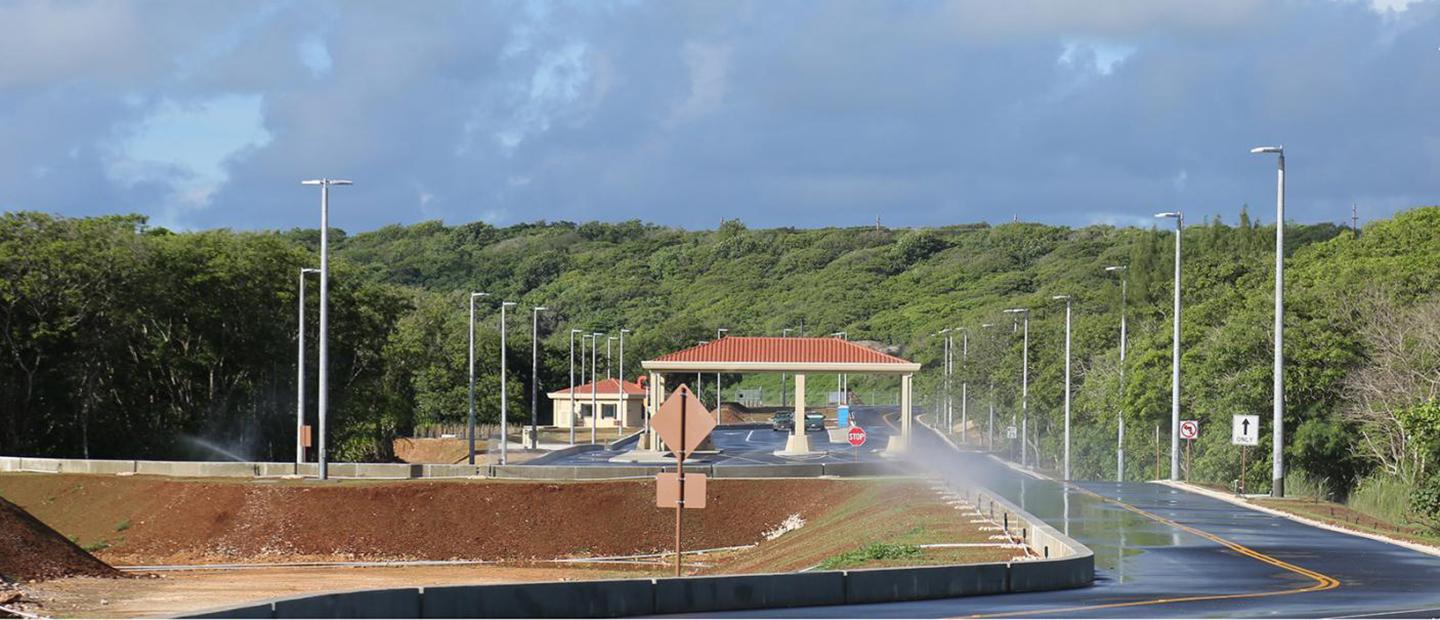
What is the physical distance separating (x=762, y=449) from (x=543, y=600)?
243 feet

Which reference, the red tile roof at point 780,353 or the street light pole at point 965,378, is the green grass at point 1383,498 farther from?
the street light pole at point 965,378

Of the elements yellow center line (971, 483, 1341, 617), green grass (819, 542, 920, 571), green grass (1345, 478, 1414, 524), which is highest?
yellow center line (971, 483, 1341, 617)

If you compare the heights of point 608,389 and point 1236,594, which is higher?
point 1236,594

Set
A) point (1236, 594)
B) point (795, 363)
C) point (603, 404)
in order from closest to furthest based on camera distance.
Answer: point (1236, 594), point (795, 363), point (603, 404)

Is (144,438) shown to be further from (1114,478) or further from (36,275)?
(1114,478)

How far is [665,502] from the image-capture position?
2445 centimetres

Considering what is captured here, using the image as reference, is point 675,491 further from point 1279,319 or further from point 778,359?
point 778,359

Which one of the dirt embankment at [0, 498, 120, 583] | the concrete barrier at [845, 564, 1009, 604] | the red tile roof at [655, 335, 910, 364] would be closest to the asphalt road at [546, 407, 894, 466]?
the red tile roof at [655, 335, 910, 364]

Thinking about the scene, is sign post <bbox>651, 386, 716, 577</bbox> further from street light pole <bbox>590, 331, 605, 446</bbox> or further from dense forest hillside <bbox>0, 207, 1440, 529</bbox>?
street light pole <bbox>590, 331, 605, 446</bbox>

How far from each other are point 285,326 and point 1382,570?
6134 cm

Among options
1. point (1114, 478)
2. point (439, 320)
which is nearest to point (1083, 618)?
point (1114, 478)

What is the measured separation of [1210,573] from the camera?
26.7 m

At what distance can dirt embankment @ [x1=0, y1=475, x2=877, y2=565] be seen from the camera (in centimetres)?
5253

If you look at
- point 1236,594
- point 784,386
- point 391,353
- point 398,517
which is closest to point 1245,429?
point 398,517
